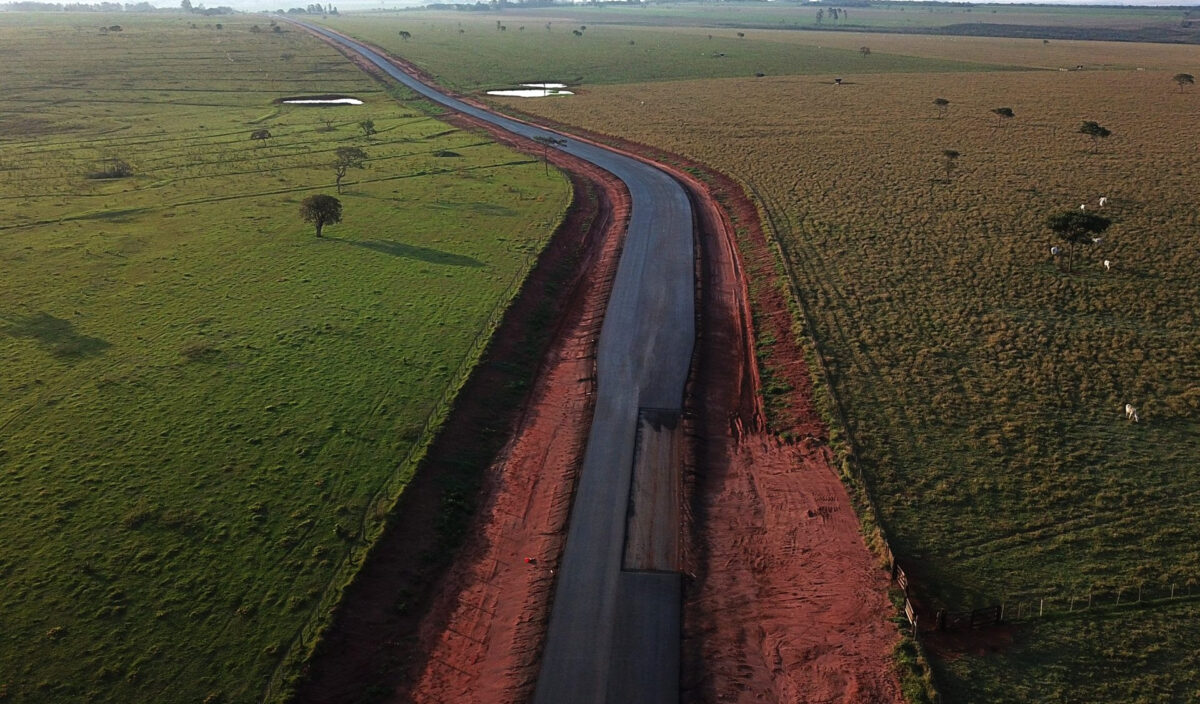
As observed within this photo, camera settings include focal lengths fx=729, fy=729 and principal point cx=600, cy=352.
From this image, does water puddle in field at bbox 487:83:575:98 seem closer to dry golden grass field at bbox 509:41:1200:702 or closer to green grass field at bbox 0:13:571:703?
dry golden grass field at bbox 509:41:1200:702

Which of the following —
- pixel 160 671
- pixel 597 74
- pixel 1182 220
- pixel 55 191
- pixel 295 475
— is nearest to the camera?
pixel 160 671

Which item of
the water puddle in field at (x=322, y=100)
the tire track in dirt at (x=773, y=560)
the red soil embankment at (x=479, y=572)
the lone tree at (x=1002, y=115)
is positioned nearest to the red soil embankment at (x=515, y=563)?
the red soil embankment at (x=479, y=572)

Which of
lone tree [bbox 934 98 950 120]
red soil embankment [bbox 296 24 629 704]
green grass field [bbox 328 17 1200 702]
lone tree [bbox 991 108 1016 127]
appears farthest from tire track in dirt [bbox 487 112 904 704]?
lone tree [bbox 934 98 950 120]

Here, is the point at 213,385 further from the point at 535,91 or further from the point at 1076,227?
the point at 535,91

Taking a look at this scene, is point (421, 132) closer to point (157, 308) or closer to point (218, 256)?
point (218, 256)

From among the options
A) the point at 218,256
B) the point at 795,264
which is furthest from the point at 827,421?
the point at 218,256
